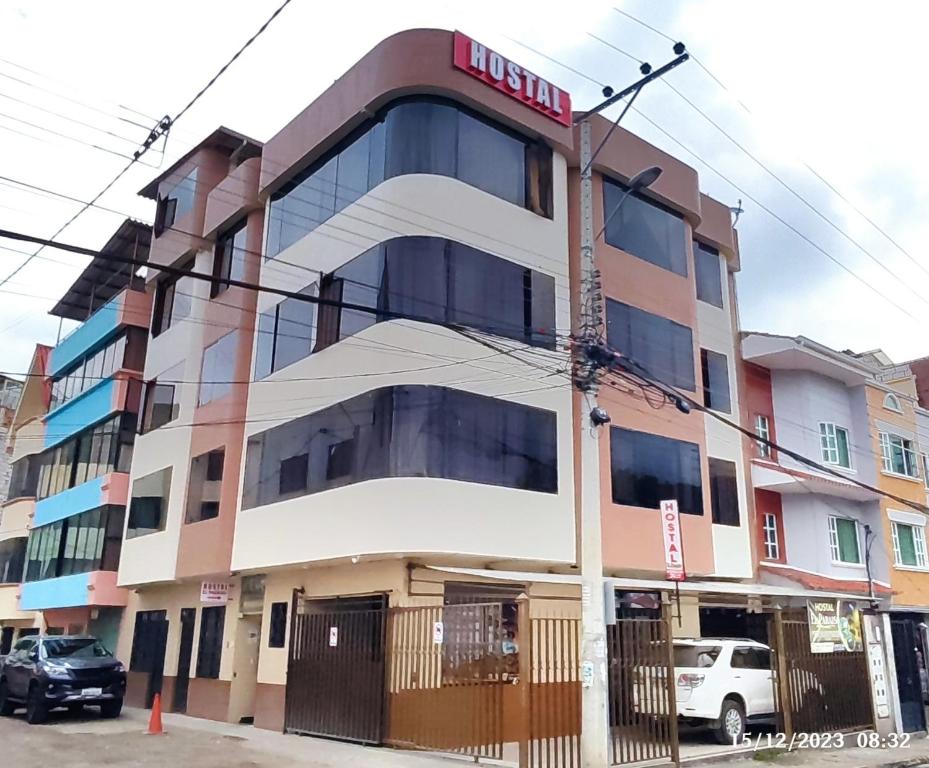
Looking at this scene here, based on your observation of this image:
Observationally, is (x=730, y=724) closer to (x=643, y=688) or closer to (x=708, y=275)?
(x=643, y=688)

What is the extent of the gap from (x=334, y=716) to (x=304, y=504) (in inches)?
156

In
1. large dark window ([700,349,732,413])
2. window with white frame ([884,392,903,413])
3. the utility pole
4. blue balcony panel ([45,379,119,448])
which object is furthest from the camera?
window with white frame ([884,392,903,413])

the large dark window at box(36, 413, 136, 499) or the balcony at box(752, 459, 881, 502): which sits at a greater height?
the large dark window at box(36, 413, 136, 499)

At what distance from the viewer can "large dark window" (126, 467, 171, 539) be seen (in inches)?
866

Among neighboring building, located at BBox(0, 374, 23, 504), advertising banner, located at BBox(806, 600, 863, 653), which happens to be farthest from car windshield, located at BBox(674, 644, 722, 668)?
neighboring building, located at BBox(0, 374, 23, 504)

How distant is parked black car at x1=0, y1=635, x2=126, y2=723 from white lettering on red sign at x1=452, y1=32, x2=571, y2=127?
14609mm

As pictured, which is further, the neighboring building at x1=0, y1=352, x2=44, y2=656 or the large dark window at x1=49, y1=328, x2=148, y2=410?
the neighboring building at x1=0, y1=352, x2=44, y2=656

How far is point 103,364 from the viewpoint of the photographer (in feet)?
87.5

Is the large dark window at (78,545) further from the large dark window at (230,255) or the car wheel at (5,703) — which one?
the large dark window at (230,255)

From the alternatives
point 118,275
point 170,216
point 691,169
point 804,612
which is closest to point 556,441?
point 804,612

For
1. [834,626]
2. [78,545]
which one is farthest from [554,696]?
[78,545]

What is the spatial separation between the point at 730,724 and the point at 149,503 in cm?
1592

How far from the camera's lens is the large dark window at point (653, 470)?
18.1 metres

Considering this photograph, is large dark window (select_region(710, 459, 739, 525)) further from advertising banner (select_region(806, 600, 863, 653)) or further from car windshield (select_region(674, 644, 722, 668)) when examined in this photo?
car windshield (select_region(674, 644, 722, 668))
